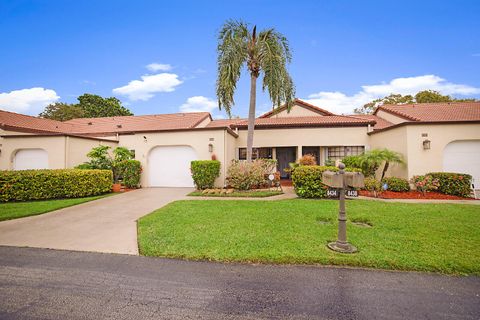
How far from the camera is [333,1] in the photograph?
10984 millimetres

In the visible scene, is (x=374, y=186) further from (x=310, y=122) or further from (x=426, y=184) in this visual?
(x=310, y=122)

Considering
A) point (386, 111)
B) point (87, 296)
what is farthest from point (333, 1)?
point (87, 296)

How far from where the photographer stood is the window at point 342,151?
48.4 feet

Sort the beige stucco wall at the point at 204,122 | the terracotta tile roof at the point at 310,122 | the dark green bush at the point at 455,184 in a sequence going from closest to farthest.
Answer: the dark green bush at the point at 455,184 < the terracotta tile roof at the point at 310,122 < the beige stucco wall at the point at 204,122

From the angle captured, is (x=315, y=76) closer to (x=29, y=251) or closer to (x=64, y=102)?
(x=29, y=251)

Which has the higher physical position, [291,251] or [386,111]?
[386,111]

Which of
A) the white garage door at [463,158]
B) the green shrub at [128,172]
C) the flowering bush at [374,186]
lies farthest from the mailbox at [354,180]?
the green shrub at [128,172]

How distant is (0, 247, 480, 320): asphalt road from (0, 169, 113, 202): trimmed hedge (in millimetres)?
7105

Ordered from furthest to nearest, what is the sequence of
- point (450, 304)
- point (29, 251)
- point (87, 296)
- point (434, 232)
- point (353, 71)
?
1. point (353, 71)
2. point (434, 232)
3. point (29, 251)
4. point (87, 296)
5. point (450, 304)

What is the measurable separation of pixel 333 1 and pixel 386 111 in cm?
932

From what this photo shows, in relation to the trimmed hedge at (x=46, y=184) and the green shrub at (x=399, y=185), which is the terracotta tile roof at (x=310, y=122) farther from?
the trimmed hedge at (x=46, y=184)

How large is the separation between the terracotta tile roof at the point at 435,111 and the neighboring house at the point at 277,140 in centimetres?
4

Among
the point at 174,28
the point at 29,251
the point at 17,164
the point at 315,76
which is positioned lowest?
the point at 29,251

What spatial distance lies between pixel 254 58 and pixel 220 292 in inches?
461
